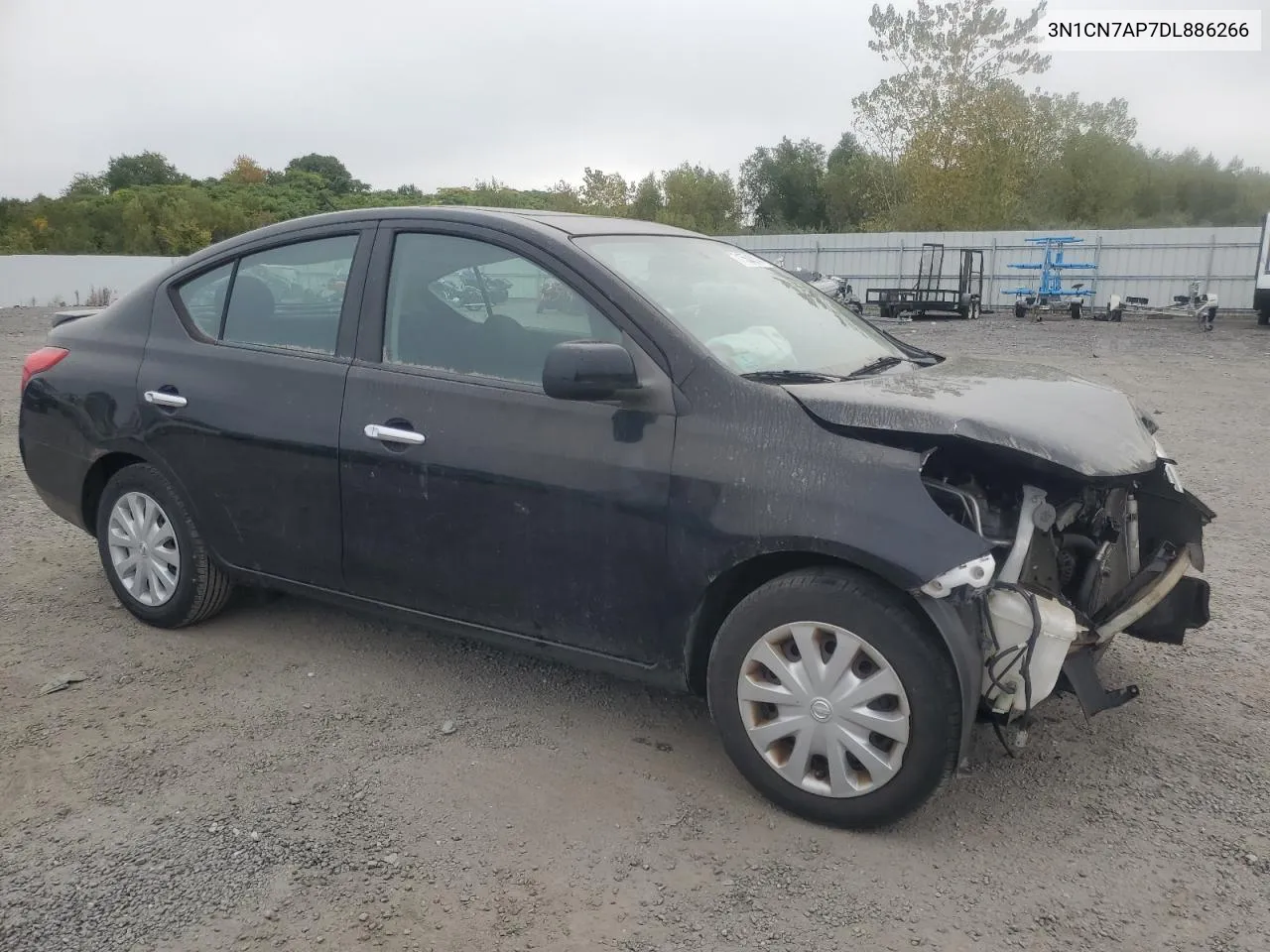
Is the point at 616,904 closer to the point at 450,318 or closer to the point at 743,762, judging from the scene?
the point at 743,762

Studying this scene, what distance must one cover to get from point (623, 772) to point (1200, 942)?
1642 mm

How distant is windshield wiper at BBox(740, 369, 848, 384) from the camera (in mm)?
3125

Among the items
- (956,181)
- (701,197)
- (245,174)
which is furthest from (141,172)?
(956,181)

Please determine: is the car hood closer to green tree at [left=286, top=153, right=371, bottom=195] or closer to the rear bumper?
the rear bumper

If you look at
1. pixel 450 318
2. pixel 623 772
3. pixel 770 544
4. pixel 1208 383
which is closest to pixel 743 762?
pixel 623 772

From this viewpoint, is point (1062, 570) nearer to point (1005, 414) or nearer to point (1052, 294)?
point (1005, 414)

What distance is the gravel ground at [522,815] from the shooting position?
8.36 ft

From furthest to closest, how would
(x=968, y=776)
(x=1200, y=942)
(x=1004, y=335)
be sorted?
(x=1004, y=335)
(x=968, y=776)
(x=1200, y=942)

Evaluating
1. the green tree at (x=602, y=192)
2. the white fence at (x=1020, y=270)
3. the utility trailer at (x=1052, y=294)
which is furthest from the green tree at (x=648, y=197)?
the utility trailer at (x=1052, y=294)

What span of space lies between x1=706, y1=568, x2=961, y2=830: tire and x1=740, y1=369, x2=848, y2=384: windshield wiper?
2.06ft

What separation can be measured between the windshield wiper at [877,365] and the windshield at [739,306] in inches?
1.2

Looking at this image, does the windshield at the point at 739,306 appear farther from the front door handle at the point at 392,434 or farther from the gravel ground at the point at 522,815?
the gravel ground at the point at 522,815

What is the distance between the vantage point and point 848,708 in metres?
2.81

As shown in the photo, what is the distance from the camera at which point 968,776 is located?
3.21 meters
